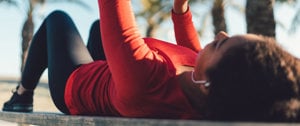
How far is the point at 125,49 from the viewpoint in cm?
235

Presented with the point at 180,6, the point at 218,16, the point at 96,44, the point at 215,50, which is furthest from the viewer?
the point at 218,16

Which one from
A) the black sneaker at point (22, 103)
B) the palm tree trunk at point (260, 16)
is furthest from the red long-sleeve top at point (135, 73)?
the palm tree trunk at point (260, 16)

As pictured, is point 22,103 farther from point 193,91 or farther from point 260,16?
A: point 260,16

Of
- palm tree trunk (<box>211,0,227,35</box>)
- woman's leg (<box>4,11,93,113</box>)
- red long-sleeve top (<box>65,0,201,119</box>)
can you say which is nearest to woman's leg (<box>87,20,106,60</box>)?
woman's leg (<box>4,11,93,113</box>)

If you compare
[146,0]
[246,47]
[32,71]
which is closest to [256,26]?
[32,71]

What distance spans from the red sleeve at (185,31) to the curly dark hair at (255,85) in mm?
1540

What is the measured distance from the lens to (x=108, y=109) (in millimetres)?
2834

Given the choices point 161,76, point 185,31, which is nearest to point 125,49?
point 161,76

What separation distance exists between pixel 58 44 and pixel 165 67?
1.03 meters

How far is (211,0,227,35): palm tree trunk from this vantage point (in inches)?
580

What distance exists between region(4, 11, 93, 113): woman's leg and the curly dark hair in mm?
1323

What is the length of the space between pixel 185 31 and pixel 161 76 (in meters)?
1.23

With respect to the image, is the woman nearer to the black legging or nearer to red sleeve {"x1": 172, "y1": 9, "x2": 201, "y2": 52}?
the black legging

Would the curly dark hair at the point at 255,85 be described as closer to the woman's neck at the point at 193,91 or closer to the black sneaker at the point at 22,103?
the woman's neck at the point at 193,91
